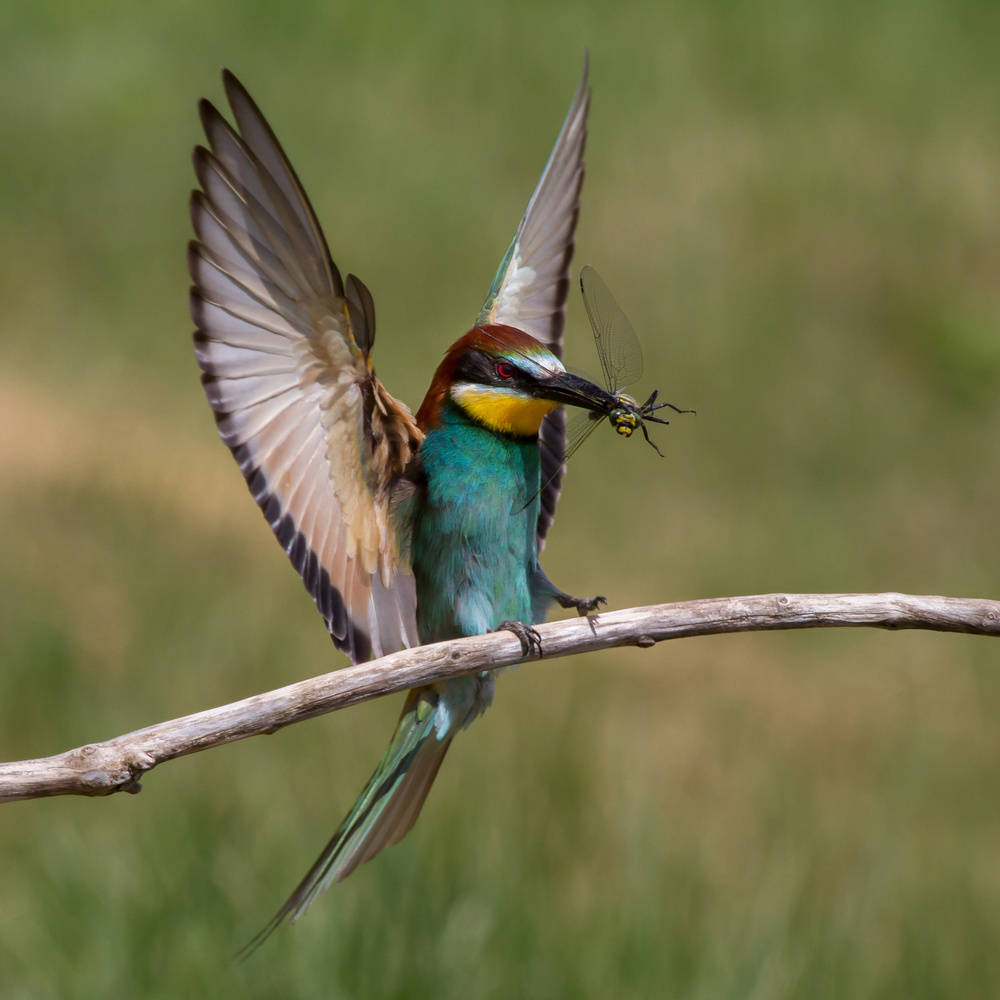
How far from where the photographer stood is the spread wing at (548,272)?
2.40m

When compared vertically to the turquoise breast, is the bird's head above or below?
above

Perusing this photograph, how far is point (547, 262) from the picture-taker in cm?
246

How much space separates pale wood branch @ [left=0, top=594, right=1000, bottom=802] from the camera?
1.58m

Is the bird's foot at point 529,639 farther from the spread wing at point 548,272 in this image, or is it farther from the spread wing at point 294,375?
the spread wing at point 548,272

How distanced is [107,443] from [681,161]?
2.86m

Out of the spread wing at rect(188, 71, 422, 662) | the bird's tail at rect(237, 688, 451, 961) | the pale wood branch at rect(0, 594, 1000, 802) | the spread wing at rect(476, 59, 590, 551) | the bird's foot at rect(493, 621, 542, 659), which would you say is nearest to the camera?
the pale wood branch at rect(0, 594, 1000, 802)

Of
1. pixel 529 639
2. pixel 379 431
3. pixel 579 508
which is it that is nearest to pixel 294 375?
pixel 379 431

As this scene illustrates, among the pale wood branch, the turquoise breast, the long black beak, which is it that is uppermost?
the long black beak

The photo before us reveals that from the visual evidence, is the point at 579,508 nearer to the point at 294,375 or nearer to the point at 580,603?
the point at 580,603

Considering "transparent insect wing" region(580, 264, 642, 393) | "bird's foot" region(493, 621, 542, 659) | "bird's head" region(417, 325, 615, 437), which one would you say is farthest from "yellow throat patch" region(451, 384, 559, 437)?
"bird's foot" region(493, 621, 542, 659)

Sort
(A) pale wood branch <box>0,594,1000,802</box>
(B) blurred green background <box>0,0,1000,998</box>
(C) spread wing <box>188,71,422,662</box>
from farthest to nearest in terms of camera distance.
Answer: (B) blurred green background <box>0,0,1000,998</box> < (C) spread wing <box>188,71,422,662</box> < (A) pale wood branch <box>0,594,1000,802</box>

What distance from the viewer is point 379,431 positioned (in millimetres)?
2002

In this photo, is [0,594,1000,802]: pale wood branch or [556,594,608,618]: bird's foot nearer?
[0,594,1000,802]: pale wood branch

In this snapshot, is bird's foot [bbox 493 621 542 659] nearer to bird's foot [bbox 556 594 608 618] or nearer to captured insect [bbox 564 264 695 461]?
bird's foot [bbox 556 594 608 618]
